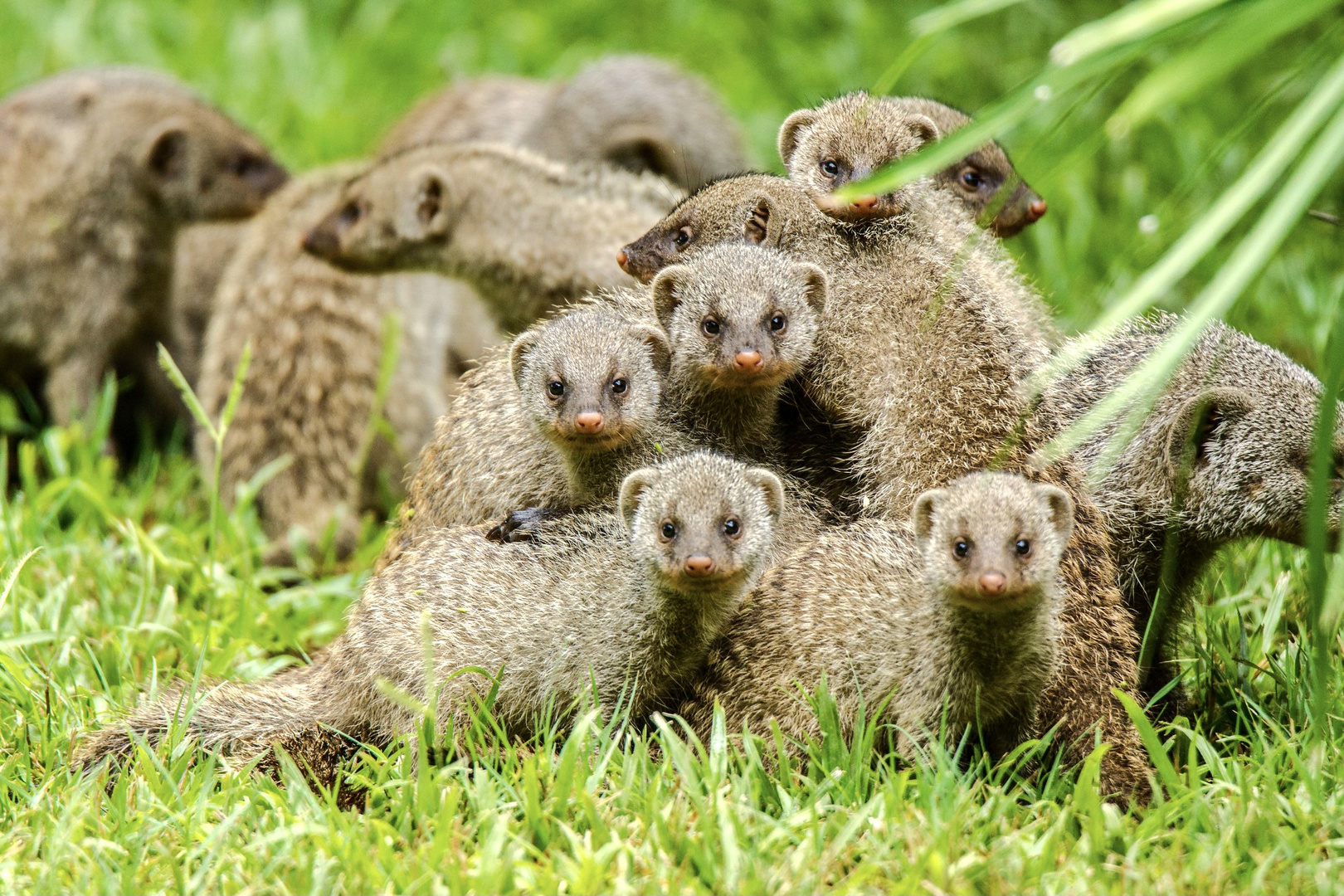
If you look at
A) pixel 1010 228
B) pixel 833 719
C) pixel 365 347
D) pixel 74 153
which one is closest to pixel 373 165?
pixel 365 347

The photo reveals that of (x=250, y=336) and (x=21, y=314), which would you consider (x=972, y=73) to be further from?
(x=21, y=314)

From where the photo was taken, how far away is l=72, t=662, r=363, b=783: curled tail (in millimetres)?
3377

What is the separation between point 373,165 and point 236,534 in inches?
61.9

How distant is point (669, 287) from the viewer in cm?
368

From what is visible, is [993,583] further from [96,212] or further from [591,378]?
[96,212]

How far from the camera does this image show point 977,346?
11.5ft

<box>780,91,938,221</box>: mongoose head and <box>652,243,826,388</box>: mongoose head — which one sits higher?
<box>780,91,938,221</box>: mongoose head

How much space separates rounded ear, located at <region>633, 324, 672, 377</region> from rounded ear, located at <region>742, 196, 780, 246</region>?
1.21 feet

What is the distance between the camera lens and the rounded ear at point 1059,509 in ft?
9.82

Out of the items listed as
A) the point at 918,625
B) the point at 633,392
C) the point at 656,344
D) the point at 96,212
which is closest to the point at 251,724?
the point at 633,392

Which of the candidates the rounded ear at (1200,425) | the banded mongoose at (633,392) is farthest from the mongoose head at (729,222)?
the rounded ear at (1200,425)

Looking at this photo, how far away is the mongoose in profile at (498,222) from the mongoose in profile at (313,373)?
0.30 m

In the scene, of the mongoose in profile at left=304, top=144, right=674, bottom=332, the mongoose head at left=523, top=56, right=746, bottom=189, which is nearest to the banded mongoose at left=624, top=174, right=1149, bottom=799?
the mongoose in profile at left=304, top=144, right=674, bottom=332

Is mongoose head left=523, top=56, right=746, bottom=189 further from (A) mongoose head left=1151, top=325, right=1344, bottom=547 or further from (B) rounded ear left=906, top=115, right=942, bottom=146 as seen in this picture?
(A) mongoose head left=1151, top=325, right=1344, bottom=547
